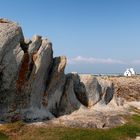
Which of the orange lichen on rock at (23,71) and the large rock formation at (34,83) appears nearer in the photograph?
the large rock formation at (34,83)

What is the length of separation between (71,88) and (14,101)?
10870 mm

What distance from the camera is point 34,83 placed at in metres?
40.4

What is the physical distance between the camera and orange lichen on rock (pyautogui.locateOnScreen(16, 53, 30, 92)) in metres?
38.7

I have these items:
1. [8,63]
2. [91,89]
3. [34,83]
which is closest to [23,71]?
[34,83]

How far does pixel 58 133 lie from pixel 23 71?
26.1ft

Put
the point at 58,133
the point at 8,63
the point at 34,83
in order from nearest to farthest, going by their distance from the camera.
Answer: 1. the point at 58,133
2. the point at 8,63
3. the point at 34,83

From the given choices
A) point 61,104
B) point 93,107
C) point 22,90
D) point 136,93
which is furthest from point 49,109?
point 136,93

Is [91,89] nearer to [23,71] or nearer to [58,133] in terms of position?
[23,71]

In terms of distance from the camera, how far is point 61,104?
4603cm

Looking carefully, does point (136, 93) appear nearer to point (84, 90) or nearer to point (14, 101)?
point (84, 90)

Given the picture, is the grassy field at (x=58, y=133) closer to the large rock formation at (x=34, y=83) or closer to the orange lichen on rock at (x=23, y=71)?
the large rock formation at (x=34, y=83)

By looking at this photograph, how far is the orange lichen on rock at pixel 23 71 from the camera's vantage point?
3865cm

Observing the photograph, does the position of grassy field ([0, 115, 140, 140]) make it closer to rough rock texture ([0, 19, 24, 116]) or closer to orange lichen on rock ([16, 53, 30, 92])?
rough rock texture ([0, 19, 24, 116])

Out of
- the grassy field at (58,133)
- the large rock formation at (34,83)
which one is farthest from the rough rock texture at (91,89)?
the grassy field at (58,133)
